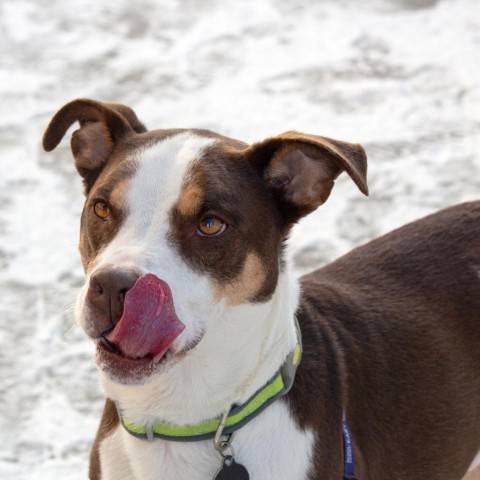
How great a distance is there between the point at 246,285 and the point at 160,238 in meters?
0.35

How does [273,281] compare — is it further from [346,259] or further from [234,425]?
[346,259]

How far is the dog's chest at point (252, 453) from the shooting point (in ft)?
11.2

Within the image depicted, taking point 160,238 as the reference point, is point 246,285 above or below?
below

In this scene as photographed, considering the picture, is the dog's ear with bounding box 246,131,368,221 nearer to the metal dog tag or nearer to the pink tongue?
the pink tongue

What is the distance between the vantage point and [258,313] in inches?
134

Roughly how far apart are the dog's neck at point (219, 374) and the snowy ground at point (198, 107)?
4.58 feet

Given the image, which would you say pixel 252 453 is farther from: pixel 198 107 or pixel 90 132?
pixel 198 107

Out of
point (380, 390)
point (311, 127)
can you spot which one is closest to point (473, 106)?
point (311, 127)

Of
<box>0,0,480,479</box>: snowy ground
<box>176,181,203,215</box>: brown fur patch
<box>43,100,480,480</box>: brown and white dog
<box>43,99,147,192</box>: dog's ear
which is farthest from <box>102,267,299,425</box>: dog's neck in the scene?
<box>0,0,480,479</box>: snowy ground

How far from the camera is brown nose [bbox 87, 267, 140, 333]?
9.70ft

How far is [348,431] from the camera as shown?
3664 millimetres

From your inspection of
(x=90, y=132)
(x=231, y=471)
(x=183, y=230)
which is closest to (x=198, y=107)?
(x=90, y=132)

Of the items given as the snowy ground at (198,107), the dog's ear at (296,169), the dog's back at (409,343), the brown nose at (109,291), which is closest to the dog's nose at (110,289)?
the brown nose at (109,291)

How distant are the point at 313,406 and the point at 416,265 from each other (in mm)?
862
